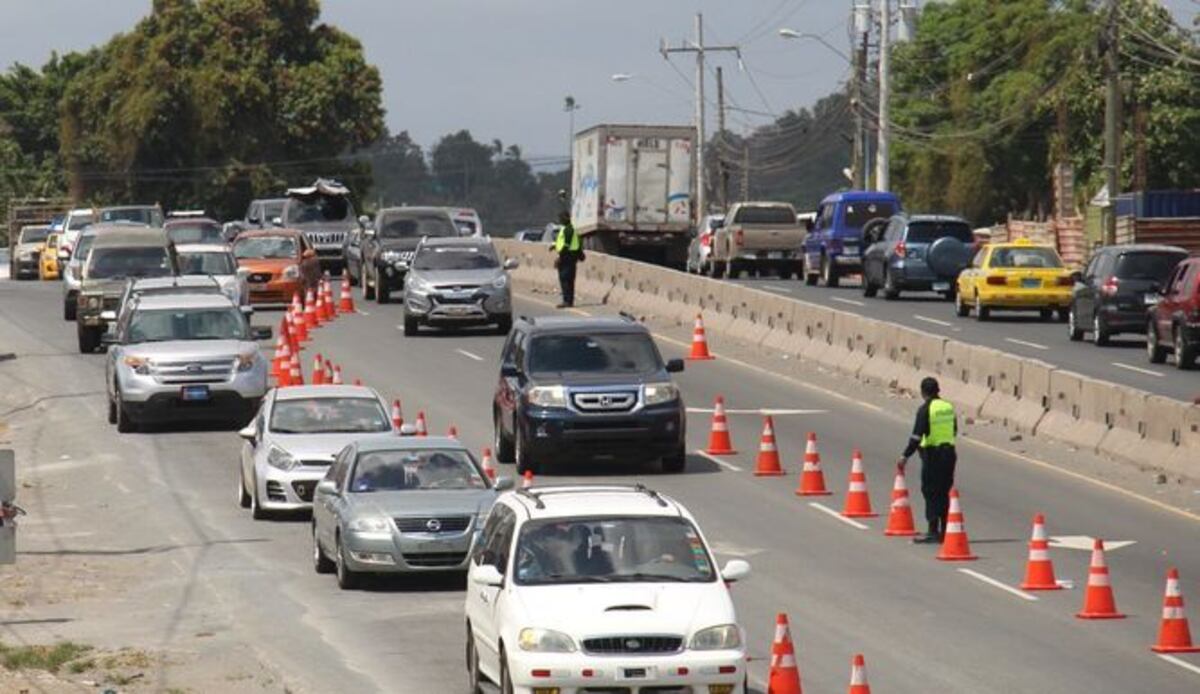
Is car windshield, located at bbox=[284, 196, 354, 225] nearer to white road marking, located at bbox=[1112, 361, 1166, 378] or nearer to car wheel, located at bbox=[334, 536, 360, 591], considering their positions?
white road marking, located at bbox=[1112, 361, 1166, 378]

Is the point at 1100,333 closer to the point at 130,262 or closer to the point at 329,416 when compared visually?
the point at 130,262

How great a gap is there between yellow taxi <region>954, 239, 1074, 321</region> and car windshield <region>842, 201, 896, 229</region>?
1001 cm

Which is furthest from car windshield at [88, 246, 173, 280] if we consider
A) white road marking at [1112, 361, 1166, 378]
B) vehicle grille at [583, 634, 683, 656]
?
vehicle grille at [583, 634, 683, 656]

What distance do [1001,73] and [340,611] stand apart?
3743 inches

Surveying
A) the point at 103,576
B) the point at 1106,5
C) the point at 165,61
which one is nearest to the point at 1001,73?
the point at 165,61

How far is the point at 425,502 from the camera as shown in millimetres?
21938

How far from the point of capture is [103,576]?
23.8 meters

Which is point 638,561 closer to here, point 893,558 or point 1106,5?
point 893,558

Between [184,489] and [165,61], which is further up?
[165,61]

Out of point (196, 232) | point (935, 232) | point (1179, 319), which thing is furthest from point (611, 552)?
point (196, 232)

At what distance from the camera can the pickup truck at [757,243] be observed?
63.5m

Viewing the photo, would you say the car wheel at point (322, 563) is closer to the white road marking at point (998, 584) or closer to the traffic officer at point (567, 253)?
the white road marking at point (998, 584)

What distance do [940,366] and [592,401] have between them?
330 inches

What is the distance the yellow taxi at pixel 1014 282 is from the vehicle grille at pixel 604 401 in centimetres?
2179
